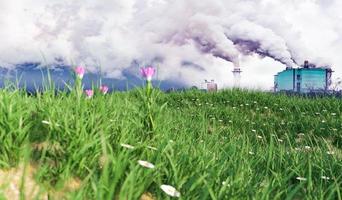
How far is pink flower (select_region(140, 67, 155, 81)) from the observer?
4402mm

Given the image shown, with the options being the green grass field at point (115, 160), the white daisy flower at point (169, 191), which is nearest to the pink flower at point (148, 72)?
the green grass field at point (115, 160)

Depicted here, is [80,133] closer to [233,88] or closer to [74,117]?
[74,117]

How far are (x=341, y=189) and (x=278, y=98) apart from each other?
10.4 meters

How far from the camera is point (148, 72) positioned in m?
4.41

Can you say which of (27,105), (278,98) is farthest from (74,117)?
(278,98)

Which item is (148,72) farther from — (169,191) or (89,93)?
(169,191)

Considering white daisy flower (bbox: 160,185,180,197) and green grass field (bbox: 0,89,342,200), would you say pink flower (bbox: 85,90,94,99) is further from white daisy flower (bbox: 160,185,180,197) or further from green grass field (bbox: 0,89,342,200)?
white daisy flower (bbox: 160,185,180,197)

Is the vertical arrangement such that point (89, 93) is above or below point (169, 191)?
above

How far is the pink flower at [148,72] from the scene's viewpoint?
14.4 feet

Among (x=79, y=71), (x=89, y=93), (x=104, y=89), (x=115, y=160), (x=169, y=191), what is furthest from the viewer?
(x=104, y=89)

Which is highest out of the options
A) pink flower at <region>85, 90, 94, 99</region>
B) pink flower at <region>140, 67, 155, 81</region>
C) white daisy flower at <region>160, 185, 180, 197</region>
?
pink flower at <region>140, 67, 155, 81</region>

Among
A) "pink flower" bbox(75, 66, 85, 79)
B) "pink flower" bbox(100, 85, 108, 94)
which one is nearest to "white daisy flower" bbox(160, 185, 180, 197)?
"pink flower" bbox(75, 66, 85, 79)

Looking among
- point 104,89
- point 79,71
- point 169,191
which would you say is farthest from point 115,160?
point 104,89

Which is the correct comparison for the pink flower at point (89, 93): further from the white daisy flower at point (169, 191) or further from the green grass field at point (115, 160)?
the white daisy flower at point (169, 191)
